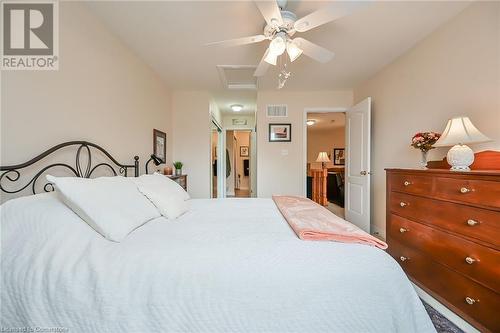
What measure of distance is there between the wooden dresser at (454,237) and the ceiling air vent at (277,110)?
2.39m

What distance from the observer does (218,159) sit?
18.6 feet

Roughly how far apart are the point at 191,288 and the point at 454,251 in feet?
5.57

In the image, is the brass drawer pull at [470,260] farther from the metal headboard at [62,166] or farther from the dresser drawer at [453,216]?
the metal headboard at [62,166]

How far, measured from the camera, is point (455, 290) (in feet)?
4.66

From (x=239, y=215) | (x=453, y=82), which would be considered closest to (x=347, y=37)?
(x=453, y=82)

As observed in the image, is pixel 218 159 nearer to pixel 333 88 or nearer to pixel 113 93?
pixel 333 88

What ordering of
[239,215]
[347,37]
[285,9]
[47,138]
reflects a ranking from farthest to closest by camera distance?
[347,37], [285,9], [239,215], [47,138]

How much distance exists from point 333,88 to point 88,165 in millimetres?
3801

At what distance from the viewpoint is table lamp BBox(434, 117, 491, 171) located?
151cm

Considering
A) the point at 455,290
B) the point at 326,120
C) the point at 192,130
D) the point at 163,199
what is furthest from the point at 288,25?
the point at 326,120

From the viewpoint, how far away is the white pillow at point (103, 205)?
104cm

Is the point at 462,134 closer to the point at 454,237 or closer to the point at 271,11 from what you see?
the point at 454,237

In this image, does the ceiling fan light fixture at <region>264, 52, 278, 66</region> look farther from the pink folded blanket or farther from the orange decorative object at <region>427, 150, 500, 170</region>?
→ the orange decorative object at <region>427, 150, 500, 170</region>

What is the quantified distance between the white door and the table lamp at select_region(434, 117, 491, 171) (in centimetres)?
145
